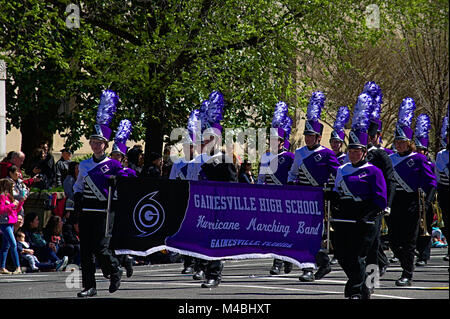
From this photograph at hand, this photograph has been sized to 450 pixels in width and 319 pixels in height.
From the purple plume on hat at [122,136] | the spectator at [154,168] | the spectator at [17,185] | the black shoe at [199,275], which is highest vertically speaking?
the purple plume on hat at [122,136]

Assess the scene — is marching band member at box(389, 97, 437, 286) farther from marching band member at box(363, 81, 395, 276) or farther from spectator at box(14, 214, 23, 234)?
spectator at box(14, 214, 23, 234)

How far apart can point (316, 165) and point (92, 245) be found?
4197 millimetres

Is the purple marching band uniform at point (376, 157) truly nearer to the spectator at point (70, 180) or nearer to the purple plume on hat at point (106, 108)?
the purple plume on hat at point (106, 108)

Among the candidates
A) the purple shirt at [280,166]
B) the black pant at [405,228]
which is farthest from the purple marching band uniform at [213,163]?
the purple shirt at [280,166]

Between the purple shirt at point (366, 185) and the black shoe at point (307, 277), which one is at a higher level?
the purple shirt at point (366, 185)

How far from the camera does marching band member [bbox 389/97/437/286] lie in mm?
14781

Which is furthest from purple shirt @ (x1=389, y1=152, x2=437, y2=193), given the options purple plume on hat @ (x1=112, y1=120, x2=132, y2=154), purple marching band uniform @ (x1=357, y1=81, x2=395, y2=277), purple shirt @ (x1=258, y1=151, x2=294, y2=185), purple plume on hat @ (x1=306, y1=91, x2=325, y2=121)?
purple plume on hat @ (x1=112, y1=120, x2=132, y2=154)

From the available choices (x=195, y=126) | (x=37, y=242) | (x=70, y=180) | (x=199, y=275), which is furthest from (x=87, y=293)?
(x=70, y=180)

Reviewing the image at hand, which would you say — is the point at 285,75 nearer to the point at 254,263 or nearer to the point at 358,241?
the point at 254,263

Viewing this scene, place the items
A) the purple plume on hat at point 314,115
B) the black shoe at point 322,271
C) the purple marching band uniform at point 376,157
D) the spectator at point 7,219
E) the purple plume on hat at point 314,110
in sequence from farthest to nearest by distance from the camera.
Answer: the spectator at point 7,219
the purple plume on hat at point 314,110
the purple plume on hat at point 314,115
the black shoe at point 322,271
the purple marching band uniform at point 376,157

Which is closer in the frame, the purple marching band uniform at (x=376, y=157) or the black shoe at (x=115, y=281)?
the purple marching band uniform at (x=376, y=157)

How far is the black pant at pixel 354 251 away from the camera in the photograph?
477 inches

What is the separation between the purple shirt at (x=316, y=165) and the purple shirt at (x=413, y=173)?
0.91 meters

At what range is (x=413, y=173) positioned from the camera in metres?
15.7
